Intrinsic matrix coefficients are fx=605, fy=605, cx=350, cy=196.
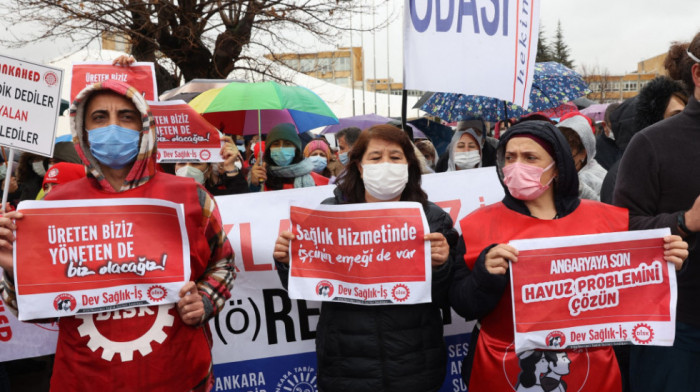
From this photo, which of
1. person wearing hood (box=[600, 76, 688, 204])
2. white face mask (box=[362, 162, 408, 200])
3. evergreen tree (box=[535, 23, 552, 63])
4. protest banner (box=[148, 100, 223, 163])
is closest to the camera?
white face mask (box=[362, 162, 408, 200])

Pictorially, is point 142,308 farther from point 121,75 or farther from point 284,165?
point 284,165

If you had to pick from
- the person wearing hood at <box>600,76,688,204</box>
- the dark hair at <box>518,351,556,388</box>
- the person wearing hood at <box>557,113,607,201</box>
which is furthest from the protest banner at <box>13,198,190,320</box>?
the person wearing hood at <box>557,113,607,201</box>

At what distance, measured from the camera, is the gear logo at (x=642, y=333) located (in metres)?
2.41

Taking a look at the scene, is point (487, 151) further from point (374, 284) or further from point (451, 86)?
point (374, 284)

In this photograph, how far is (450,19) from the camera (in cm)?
358

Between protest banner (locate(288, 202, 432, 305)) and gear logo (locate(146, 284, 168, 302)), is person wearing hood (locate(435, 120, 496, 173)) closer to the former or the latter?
protest banner (locate(288, 202, 432, 305))

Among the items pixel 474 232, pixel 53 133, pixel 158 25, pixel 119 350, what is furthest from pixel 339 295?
pixel 158 25

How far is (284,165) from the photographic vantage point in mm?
5543

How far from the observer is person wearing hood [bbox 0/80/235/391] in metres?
2.36

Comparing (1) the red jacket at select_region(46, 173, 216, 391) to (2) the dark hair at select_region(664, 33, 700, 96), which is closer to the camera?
(1) the red jacket at select_region(46, 173, 216, 391)

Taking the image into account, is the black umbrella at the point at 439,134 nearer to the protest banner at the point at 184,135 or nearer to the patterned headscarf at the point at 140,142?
the protest banner at the point at 184,135

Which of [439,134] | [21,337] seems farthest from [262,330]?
[439,134]

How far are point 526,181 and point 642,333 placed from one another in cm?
76

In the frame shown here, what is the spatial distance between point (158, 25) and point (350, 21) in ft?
14.9
